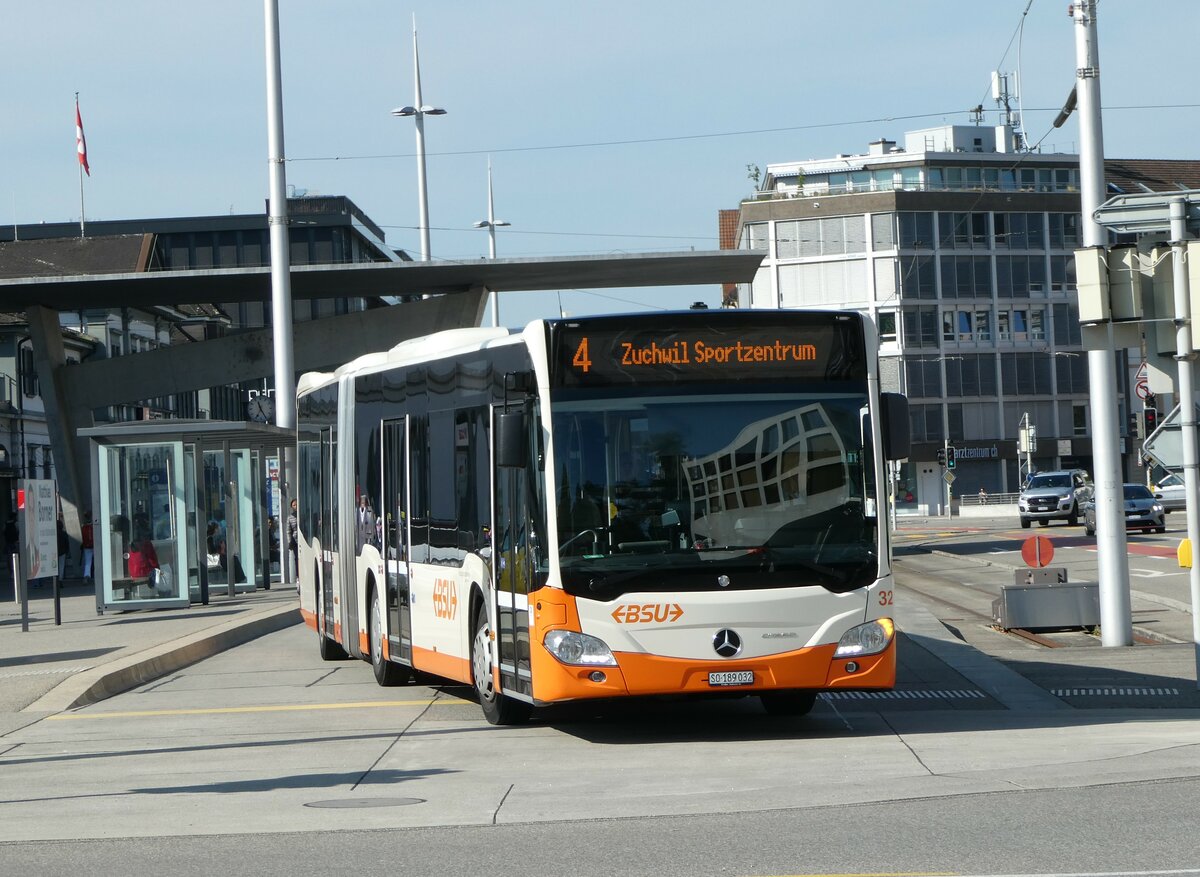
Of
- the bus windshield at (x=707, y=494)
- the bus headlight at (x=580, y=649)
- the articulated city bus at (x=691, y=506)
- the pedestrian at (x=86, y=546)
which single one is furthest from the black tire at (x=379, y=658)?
the pedestrian at (x=86, y=546)

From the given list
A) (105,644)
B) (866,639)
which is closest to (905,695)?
(866,639)

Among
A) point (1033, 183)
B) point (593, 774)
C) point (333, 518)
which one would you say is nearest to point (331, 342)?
point (333, 518)

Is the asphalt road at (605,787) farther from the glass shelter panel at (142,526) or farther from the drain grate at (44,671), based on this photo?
the glass shelter panel at (142,526)

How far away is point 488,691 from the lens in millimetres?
13477

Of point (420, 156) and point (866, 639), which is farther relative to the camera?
point (420, 156)

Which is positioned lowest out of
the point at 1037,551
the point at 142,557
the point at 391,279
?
the point at 1037,551

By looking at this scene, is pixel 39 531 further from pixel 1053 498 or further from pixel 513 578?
pixel 1053 498

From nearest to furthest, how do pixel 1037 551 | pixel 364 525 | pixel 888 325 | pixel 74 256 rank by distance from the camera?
pixel 364 525
pixel 1037 551
pixel 74 256
pixel 888 325

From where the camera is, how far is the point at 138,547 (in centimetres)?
2747

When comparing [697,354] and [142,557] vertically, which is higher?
[697,354]

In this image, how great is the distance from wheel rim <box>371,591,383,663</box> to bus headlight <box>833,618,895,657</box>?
5566 mm

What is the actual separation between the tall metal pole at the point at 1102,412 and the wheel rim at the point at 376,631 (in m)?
7.29

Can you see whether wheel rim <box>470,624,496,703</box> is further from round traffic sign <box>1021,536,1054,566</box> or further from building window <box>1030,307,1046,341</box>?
building window <box>1030,307,1046,341</box>

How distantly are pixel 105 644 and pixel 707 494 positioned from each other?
11.4 m
